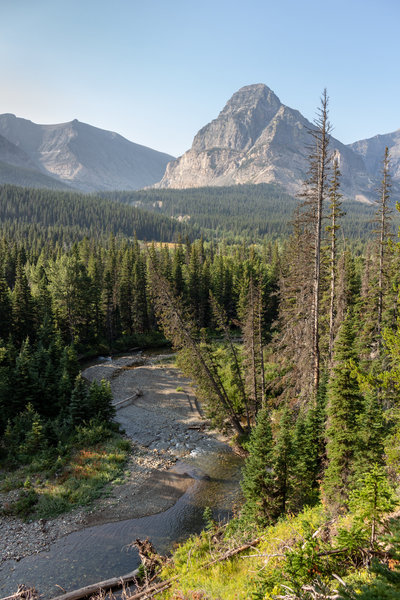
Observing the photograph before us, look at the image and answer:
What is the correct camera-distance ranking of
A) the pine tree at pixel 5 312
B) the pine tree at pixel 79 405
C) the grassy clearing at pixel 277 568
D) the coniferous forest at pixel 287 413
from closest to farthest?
the grassy clearing at pixel 277 568 < the coniferous forest at pixel 287 413 < the pine tree at pixel 79 405 < the pine tree at pixel 5 312

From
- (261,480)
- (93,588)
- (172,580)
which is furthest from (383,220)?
(93,588)

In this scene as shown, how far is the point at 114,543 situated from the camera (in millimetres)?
17766

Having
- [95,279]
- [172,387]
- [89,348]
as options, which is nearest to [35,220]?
[95,279]

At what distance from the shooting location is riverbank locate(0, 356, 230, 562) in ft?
61.1

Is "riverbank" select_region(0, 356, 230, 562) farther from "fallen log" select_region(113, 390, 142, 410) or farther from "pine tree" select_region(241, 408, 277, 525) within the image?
"pine tree" select_region(241, 408, 277, 525)

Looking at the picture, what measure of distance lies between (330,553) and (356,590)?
1.09 m

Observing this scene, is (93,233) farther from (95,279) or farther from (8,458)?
(8,458)

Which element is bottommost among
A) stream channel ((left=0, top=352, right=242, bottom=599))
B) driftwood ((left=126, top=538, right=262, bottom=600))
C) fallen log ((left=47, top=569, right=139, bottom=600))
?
stream channel ((left=0, top=352, right=242, bottom=599))

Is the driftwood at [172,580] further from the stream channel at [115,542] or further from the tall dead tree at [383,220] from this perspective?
the tall dead tree at [383,220]

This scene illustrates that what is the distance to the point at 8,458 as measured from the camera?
24.2 meters

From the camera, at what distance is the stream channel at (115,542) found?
15453 mm

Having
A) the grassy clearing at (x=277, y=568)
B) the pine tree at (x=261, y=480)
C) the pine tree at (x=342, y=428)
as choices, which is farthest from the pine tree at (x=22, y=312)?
the pine tree at (x=342, y=428)

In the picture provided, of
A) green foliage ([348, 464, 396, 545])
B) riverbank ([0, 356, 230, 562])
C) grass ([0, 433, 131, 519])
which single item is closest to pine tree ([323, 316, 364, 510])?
green foliage ([348, 464, 396, 545])

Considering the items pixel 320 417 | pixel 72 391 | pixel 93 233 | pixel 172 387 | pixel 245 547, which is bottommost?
pixel 172 387
